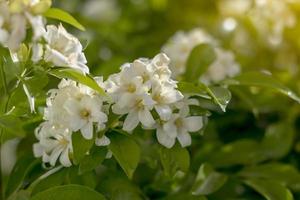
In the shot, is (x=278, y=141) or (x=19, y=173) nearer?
(x=19, y=173)

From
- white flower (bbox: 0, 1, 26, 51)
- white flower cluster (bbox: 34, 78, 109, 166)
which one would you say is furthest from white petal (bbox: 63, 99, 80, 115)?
white flower (bbox: 0, 1, 26, 51)

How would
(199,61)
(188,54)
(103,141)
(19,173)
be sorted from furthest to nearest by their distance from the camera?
(188,54), (199,61), (19,173), (103,141)

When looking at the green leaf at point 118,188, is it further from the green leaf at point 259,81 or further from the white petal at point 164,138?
the green leaf at point 259,81

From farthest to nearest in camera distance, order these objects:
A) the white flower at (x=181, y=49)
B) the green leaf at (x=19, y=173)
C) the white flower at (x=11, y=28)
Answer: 1. the white flower at (x=181, y=49)
2. the green leaf at (x=19, y=173)
3. the white flower at (x=11, y=28)

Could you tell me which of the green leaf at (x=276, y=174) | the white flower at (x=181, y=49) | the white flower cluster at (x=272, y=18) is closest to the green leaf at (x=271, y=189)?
the green leaf at (x=276, y=174)

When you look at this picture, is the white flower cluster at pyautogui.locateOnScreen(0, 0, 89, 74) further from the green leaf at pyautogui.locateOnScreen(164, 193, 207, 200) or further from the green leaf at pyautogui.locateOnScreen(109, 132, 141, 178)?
the green leaf at pyautogui.locateOnScreen(164, 193, 207, 200)

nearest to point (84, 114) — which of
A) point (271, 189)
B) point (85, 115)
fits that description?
point (85, 115)

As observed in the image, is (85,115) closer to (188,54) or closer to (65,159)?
(65,159)
